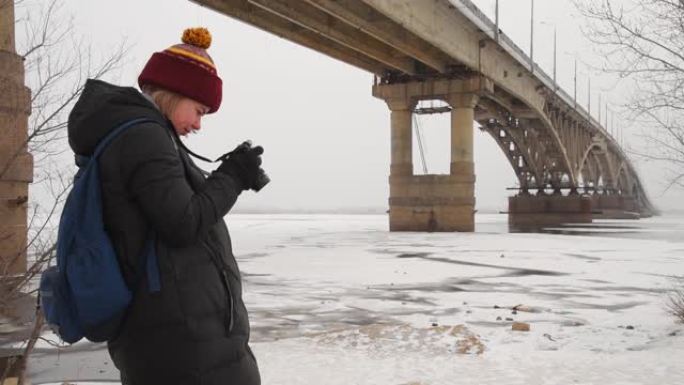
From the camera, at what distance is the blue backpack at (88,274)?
5.45 ft

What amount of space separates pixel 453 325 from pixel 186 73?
5583 mm

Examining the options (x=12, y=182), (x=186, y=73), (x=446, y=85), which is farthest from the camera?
(x=446, y=85)

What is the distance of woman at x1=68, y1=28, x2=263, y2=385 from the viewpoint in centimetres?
174

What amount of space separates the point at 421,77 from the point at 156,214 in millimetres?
28011

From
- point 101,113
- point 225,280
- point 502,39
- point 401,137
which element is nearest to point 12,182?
point 101,113

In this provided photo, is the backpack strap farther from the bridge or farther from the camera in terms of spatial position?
the bridge

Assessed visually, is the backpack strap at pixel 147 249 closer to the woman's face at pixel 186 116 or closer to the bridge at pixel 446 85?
the woman's face at pixel 186 116

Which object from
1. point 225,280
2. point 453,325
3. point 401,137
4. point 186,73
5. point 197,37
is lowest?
point 453,325

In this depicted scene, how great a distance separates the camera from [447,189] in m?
28.5

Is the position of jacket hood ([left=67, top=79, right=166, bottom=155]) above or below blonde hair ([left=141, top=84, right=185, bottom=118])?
below

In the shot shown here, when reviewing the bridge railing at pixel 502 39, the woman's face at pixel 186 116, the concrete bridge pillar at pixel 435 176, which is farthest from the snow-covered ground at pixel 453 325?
the concrete bridge pillar at pixel 435 176

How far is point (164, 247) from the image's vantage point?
1.77 m

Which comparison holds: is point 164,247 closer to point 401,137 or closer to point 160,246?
point 160,246

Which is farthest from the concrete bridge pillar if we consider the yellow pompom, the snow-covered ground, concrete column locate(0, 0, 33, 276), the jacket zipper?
the jacket zipper
